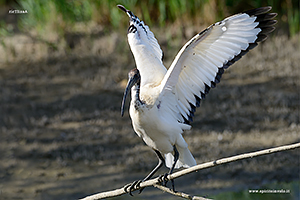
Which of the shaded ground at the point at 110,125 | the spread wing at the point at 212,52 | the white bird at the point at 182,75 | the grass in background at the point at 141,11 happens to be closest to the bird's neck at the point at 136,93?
the white bird at the point at 182,75

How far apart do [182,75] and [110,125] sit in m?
3.36

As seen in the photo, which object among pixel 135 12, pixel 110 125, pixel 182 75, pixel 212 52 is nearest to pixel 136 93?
pixel 182 75

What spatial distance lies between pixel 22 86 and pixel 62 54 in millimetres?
Result: 897

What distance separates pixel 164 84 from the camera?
129 inches

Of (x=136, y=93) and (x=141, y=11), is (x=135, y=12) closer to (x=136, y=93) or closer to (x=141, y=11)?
(x=141, y=11)

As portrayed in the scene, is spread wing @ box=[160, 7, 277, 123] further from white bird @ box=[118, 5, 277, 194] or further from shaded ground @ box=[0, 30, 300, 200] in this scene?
shaded ground @ box=[0, 30, 300, 200]

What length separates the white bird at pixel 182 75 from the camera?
326 cm

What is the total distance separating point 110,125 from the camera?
21.8 feet

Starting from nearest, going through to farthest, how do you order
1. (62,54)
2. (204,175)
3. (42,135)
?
(204,175), (42,135), (62,54)

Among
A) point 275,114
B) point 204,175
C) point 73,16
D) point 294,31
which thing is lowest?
point 204,175

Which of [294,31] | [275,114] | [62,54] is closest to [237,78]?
[275,114]

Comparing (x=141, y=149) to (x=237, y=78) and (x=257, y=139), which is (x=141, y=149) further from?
(x=237, y=78)

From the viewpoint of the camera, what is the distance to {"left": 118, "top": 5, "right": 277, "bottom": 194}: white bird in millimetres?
3256

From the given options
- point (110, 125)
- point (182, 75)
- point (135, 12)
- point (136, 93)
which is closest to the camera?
point (136, 93)
